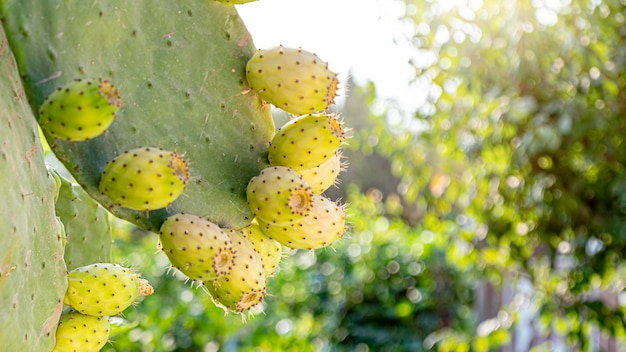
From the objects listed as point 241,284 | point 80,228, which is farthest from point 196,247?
point 80,228

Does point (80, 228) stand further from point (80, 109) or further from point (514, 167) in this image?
point (514, 167)

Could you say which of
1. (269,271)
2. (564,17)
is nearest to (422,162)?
(564,17)

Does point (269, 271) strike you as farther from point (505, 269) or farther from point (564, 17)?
point (505, 269)

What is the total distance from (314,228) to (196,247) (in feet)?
0.42

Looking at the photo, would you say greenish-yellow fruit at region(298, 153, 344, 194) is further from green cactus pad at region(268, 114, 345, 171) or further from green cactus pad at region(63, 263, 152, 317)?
green cactus pad at region(63, 263, 152, 317)

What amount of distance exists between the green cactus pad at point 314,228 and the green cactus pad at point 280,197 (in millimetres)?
19

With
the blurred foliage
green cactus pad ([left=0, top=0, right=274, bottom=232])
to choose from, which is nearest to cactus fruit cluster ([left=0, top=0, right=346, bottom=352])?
green cactus pad ([left=0, top=0, right=274, bottom=232])

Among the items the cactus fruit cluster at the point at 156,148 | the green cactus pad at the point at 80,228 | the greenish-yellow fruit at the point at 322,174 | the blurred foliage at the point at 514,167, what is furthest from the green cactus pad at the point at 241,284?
the blurred foliage at the point at 514,167

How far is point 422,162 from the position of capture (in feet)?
9.95

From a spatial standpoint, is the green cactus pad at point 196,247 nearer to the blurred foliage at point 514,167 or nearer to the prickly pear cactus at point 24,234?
the prickly pear cactus at point 24,234

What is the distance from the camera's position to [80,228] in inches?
32.9

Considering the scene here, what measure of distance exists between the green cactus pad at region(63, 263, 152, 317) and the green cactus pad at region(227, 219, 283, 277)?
0.13m

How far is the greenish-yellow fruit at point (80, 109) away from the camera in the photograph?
1.89 ft

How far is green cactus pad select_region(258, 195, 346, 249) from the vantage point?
70cm
